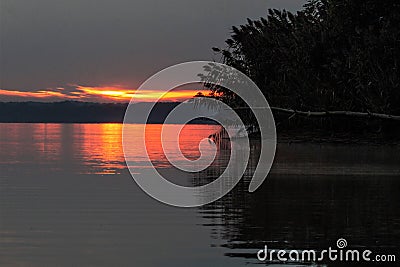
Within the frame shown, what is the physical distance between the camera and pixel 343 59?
59.7 m

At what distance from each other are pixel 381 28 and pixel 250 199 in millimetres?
32701

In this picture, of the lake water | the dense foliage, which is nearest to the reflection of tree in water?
the lake water

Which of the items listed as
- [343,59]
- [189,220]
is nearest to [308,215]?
[189,220]

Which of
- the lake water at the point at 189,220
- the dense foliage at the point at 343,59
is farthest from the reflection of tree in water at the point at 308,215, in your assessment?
the dense foliage at the point at 343,59

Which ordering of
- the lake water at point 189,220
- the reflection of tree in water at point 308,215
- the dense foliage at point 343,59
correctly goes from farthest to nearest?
1. the dense foliage at point 343,59
2. the reflection of tree in water at point 308,215
3. the lake water at point 189,220

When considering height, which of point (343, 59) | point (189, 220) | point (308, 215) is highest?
point (343, 59)

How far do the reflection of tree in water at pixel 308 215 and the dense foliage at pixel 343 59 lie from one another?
16538 millimetres

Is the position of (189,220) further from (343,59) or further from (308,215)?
(343,59)

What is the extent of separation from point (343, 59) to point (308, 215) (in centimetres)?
3867

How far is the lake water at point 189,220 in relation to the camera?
56.4 feet

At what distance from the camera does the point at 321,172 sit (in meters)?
38.8

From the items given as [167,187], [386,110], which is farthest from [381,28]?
[167,187]

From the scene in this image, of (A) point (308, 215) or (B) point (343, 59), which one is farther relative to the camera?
(B) point (343, 59)

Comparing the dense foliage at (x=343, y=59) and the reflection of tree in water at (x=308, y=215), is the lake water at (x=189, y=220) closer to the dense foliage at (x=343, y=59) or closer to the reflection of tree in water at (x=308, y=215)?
the reflection of tree in water at (x=308, y=215)
